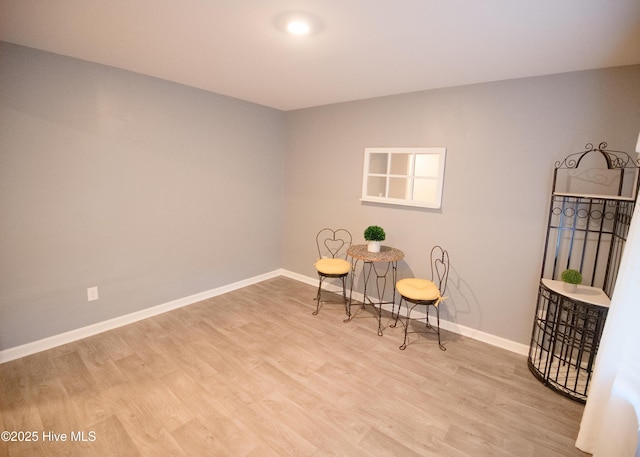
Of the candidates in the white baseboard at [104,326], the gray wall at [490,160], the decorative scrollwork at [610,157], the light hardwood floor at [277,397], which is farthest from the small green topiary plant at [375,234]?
the white baseboard at [104,326]

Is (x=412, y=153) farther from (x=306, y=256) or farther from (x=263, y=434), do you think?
(x=263, y=434)

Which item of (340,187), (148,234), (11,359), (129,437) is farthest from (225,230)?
(129,437)

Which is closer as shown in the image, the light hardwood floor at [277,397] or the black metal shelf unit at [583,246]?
the light hardwood floor at [277,397]

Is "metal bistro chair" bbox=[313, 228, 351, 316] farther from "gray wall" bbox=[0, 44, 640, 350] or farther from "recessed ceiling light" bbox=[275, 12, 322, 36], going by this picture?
"recessed ceiling light" bbox=[275, 12, 322, 36]

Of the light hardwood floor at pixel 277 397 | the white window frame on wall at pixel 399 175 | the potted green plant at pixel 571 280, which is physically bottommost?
the light hardwood floor at pixel 277 397

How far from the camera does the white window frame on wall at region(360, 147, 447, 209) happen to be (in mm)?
3094

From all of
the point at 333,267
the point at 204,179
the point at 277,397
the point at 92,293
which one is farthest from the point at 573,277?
the point at 92,293

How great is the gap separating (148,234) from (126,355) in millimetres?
1186

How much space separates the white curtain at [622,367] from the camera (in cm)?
145

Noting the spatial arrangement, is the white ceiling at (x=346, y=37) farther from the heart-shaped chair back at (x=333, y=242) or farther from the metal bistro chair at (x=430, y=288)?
the heart-shaped chair back at (x=333, y=242)

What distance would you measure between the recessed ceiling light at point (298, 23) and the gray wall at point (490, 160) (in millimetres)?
1658

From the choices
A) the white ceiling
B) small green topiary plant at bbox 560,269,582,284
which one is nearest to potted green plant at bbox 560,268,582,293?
small green topiary plant at bbox 560,269,582,284

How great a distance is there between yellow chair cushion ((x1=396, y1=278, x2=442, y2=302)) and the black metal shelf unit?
0.81 metres

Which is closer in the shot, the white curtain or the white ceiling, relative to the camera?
the white curtain
